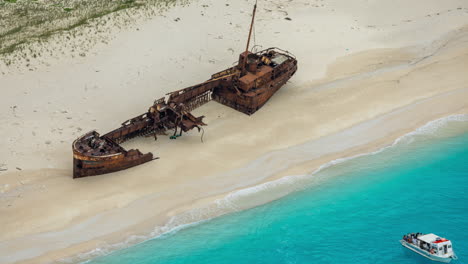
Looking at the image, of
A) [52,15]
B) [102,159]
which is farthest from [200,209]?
[52,15]

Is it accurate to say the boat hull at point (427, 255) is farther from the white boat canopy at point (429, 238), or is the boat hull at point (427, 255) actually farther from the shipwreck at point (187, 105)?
the shipwreck at point (187, 105)

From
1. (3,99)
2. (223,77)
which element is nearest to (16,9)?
(3,99)

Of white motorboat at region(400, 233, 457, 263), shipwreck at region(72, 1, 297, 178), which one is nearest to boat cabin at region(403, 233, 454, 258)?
white motorboat at region(400, 233, 457, 263)

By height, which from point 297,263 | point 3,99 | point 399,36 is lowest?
point 297,263

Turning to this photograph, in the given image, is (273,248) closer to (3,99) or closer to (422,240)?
(422,240)

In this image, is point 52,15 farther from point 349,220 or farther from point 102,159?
point 349,220

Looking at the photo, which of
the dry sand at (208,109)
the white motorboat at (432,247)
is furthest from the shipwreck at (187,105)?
the white motorboat at (432,247)
